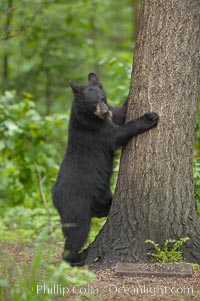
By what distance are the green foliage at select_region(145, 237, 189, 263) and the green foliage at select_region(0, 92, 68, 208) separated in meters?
4.25

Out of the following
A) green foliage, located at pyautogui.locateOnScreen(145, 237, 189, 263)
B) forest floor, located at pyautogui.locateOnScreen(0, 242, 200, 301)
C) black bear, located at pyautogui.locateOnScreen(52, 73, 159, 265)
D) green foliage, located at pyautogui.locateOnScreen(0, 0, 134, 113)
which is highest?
green foliage, located at pyautogui.locateOnScreen(0, 0, 134, 113)

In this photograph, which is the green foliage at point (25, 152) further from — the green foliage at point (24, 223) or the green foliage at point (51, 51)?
the green foliage at point (51, 51)

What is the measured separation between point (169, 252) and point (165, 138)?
3.27 feet

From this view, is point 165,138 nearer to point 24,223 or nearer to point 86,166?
point 86,166

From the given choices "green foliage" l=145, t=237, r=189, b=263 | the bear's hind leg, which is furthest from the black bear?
"green foliage" l=145, t=237, r=189, b=263

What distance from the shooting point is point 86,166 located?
5668 mm

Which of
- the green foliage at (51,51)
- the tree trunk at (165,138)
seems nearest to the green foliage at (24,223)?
the tree trunk at (165,138)

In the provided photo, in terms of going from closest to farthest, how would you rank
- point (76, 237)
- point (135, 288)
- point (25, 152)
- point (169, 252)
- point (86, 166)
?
1. point (135, 288)
2. point (169, 252)
3. point (76, 237)
4. point (86, 166)
5. point (25, 152)

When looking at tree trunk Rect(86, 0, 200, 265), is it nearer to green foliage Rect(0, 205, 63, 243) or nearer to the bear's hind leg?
the bear's hind leg

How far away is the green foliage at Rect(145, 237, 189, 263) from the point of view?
4871 mm

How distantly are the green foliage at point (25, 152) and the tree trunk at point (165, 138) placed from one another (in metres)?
3.95

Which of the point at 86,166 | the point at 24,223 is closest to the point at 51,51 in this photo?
the point at 24,223

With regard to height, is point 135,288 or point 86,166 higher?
point 86,166

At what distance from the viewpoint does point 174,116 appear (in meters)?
4.96
